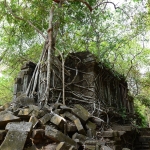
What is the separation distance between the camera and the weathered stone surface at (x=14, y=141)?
3287 mm

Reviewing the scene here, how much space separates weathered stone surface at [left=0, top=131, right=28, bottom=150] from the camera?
10.8ft

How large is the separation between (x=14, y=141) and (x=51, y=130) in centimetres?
69

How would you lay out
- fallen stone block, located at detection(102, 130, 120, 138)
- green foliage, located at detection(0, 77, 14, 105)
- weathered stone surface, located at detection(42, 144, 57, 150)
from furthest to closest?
green foliage, located at detection(0, 77, 14, 105) < fallen stone block, located at detection(102, 130, 120, 138) < weathered stone surface, located at detection(42, 144, 57, 150)

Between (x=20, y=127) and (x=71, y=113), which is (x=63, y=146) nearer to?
(x=20, y=127)

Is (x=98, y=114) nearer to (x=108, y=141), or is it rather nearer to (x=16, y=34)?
(x=108, y=141)

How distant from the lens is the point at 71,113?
4.84 meters

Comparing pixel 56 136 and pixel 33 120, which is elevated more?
pixel 33 120

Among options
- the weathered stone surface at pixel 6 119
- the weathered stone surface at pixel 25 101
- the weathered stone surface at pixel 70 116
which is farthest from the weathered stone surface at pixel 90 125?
the weathered stone surface at pixel 6 119

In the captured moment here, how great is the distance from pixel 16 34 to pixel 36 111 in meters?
6.22

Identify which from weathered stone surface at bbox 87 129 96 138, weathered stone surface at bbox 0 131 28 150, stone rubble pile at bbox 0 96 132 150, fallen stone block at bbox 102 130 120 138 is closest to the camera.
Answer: weathered stone surface at bbox 0 131 28 150

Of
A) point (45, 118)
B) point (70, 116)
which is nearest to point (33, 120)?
point (45, 118)

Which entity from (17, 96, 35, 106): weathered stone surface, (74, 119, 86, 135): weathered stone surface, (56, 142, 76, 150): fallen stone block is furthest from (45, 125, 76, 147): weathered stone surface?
(17, 96, 35, 106): weathered stone surface

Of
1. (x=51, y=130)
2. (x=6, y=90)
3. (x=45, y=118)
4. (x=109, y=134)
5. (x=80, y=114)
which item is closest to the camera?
(x=51, y=130)

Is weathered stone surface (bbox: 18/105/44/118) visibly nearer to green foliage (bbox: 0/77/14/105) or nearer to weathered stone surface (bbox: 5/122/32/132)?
weathered stone surface (bbox: 5/122/32/132)
